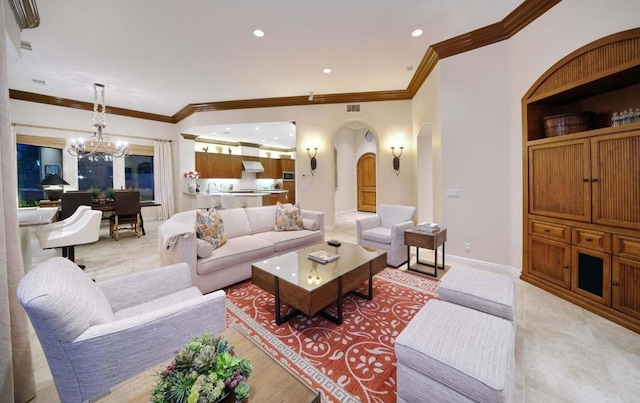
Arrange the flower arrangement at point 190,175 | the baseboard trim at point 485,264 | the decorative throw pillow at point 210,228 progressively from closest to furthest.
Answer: the decorative throw pillow at point 210,228 < the baseboard trim at point 485,264 < the flower arrangement at point 190,175

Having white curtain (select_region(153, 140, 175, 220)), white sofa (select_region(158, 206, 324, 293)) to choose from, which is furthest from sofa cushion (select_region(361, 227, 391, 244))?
white curtain (select_region(153, 140, 175, 220))

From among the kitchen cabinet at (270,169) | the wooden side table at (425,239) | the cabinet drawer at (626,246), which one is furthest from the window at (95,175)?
the cabinet drawer at (626,246)

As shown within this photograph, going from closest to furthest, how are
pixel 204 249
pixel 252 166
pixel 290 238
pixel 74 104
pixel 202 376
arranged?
1. pixel 202 376
2. pixel 204 249
3. pixel 290 238
4. pixel 74 104
5. pixel 252 166

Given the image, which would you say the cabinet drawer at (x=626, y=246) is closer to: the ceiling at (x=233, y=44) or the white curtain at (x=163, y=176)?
the ceiling at (x=233, y=44)

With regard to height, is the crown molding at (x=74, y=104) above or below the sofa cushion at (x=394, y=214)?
above

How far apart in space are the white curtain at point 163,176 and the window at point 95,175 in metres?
1.08

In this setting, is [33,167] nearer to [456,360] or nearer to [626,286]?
[456,360]

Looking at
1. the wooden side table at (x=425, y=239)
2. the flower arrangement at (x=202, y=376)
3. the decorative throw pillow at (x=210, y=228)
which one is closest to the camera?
the flower arrangement at (x=202, y=376)

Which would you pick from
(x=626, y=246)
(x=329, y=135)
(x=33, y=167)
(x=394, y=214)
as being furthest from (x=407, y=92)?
(x=33, y=167)

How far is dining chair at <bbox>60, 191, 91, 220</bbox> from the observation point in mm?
4754

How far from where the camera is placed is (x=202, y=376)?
78 centimetres

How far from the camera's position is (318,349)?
191 cm

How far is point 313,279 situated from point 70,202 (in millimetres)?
5502

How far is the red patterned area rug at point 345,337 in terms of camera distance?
1.59m
